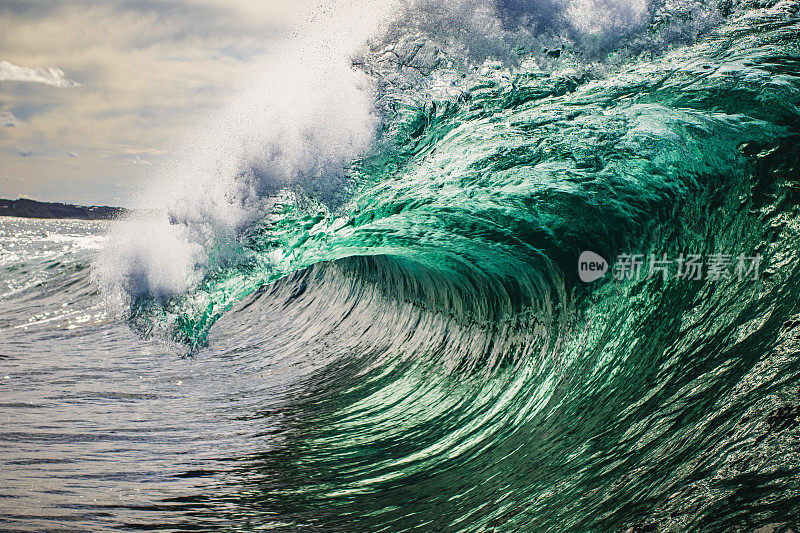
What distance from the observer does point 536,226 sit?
11.6ft

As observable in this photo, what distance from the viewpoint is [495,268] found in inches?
159

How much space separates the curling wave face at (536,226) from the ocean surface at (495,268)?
15 millimetres

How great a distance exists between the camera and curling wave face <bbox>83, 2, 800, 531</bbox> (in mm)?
2562

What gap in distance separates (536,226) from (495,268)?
0.60 metres

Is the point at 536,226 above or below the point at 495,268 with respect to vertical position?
above

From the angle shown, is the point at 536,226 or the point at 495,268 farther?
the point at 495,268

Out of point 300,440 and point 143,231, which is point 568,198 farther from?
point 143,231

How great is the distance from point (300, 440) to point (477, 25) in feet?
8.83

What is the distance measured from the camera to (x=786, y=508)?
1.72 meters

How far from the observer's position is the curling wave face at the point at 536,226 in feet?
8.41

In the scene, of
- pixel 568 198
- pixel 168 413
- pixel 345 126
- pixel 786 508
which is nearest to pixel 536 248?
pixel 568 198

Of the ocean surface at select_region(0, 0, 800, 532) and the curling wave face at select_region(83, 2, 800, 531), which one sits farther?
the curling wave face at select_region(83, 2, 800, 531)

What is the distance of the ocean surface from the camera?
2.34m

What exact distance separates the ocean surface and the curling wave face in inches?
0.6
